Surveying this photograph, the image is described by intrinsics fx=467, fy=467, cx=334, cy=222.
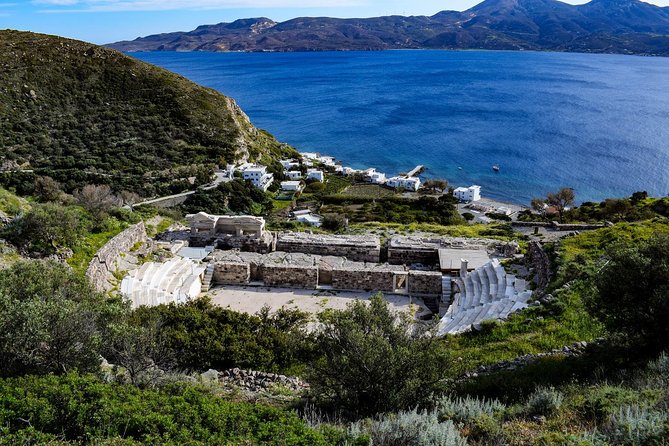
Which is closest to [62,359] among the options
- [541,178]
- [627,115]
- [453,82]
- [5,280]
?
[5,280]

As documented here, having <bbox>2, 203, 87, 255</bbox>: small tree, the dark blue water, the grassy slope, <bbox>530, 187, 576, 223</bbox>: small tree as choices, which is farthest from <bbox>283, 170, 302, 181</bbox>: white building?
the grassy slope

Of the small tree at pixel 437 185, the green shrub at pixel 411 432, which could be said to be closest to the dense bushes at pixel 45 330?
the green shrub at pixel 411 432

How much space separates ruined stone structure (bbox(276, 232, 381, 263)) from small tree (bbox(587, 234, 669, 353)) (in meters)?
11.6

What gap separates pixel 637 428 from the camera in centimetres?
586

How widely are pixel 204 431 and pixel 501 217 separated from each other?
45.8m

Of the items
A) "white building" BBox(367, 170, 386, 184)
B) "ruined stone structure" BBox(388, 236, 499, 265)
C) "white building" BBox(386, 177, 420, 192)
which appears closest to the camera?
"ruined stone structure" BBox(388, 236, 499, 265)

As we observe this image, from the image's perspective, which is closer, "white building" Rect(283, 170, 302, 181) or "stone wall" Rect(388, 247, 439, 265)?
"stone wall" Rect(388, 247, 439, 265)

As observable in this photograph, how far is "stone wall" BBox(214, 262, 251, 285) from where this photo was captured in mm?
18422

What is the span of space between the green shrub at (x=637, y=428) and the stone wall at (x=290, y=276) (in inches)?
501

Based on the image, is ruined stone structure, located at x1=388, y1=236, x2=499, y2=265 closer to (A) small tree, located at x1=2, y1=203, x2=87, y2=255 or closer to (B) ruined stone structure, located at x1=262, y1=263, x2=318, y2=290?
(B) ruined stone structure, located at x1=262, y1=263, x2=318, y2=290

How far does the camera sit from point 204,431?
6.47 meters

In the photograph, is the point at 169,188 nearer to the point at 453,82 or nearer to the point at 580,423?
the point at 580,423

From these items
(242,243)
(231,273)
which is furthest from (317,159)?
(231,273)

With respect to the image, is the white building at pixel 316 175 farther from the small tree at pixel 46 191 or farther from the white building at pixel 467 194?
the small tree at pixel 46 191
